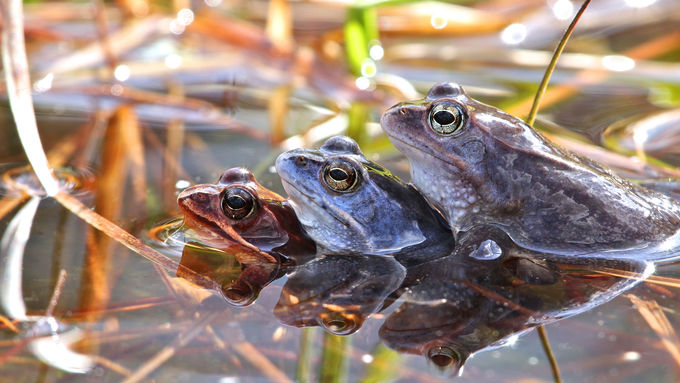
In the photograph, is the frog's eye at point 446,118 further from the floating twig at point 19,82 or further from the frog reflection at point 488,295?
the floating twig at point 19,82

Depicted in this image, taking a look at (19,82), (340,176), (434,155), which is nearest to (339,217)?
(340,176)

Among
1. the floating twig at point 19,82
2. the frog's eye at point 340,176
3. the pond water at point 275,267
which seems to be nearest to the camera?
the pond water at point 275,267

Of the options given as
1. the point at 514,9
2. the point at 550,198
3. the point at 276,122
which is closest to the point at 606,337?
the point at 550,198

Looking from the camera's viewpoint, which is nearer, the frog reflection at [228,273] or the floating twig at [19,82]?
the frog reflection at [228,273]

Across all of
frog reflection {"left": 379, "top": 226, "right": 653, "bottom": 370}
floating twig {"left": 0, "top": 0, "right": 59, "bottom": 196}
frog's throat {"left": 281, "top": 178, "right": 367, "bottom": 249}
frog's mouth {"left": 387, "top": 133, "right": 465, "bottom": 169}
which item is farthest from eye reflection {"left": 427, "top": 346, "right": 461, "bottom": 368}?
floating twig {"left": 0, "top": 0, "right": 59, "bottom": 196}

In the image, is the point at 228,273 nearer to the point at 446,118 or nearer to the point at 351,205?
the point at 351,205

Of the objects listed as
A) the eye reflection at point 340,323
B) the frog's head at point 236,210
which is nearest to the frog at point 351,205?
the frog's head at point 236,210

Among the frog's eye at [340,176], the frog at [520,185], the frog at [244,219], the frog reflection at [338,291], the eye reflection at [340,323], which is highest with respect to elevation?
the frog at [520,185]

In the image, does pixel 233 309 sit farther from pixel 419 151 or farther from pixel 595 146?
pixel 595 146
